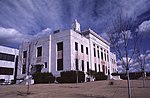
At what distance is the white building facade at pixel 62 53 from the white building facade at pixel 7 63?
7.37 metres

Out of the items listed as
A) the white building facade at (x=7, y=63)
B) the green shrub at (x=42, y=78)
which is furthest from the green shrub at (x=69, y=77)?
the white building facade at (x=7, y=63)

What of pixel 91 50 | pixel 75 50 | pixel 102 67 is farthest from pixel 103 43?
pixel 75 50

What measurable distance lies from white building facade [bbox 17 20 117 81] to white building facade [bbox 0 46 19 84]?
7.37 m

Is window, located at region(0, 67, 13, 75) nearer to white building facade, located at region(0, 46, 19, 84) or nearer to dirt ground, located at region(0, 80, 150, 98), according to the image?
white building facade, located at region(0, 46, 19, 84)

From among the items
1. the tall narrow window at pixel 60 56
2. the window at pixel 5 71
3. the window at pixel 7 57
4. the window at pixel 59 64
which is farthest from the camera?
the window at pixel 7 57

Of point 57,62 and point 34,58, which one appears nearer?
point 57,62

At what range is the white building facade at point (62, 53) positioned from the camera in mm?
34281

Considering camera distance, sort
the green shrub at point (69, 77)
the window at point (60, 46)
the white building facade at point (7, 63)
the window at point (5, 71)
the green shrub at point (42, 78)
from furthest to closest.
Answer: the white building facade at point (7, 63) < the window at point (5, 71) < the window at point (60, 46) < the green shrub at point (42, 78) < the green shrub at point (69, 77)

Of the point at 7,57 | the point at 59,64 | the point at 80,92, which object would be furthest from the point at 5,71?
the point at 80,92

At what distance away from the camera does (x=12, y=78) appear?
5028cm

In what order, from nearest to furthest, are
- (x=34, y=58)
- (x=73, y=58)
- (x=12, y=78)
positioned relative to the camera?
(x=73, y=58), (x=34, y=58), (x=12, y=78)

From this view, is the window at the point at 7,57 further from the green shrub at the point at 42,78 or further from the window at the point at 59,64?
the green shrub at the point at 42,78

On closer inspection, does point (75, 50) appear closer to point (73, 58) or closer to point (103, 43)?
point (73, 58)

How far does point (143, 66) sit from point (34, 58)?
28567 millimetres
